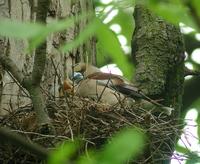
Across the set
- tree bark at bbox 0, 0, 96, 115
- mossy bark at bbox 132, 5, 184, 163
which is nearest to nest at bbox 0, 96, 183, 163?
tree bark at bbox 0, 0, 96, 115

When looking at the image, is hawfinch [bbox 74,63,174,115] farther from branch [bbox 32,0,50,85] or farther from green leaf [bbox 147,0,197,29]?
green leaf [bbox 147,0,197,29]

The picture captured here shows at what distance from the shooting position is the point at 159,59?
15.6 feet

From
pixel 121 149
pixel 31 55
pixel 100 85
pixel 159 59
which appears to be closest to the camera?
pixel 121 149

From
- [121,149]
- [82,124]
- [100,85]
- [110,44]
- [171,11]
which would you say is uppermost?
[171,11]

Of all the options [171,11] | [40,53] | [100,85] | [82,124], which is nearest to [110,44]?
[171,11]

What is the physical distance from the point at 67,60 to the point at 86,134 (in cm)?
134

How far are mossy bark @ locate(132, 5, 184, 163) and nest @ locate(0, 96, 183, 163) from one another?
311mm

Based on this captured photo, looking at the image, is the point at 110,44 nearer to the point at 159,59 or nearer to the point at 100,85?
the point at 159,59

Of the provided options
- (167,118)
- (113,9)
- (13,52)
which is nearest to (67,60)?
(13,52)

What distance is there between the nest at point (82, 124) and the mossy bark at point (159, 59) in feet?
1.02

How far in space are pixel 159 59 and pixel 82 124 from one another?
4.08ft

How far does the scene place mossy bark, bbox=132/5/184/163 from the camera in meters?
4.58

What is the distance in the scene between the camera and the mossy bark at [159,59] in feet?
15.0

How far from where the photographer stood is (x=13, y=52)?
452cm
